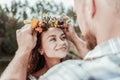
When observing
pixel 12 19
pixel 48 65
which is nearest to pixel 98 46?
pixel 48 65

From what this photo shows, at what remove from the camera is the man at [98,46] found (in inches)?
25.5

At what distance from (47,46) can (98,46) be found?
64.8 inches

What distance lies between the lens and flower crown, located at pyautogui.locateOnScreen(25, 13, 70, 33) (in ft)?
7.57

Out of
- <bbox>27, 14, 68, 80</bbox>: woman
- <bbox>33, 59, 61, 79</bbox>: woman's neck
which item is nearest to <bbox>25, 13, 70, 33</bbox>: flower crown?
<bbox>27, 14, 68, 80</bbox>: woman

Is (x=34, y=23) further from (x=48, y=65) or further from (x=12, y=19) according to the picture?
(x=12, y=19)

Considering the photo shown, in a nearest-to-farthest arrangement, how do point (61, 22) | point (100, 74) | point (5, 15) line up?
point (100, 74) < point (61, 22) < point (5, 15)

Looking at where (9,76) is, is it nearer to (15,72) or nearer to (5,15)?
(15,72)

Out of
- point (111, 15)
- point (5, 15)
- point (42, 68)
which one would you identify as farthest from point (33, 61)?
point (5, 15)

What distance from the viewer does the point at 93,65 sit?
66 cm

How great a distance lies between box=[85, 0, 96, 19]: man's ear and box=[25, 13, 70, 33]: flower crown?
59.3 inches

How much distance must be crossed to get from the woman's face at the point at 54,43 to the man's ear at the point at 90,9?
1544 mm

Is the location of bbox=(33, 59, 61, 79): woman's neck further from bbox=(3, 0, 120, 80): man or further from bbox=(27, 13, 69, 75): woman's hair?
bbox=(3, 0, 120, 80): man

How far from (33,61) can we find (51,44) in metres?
0.14

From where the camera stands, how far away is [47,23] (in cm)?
237
